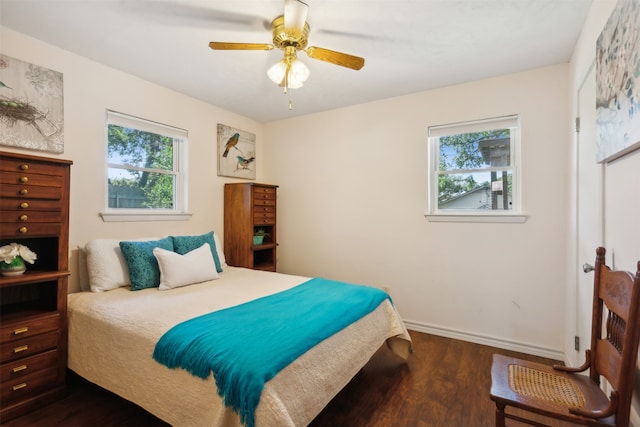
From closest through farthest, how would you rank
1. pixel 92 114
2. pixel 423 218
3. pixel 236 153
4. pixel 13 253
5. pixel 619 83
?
pixel 619 83 → pixel 13 253 → pixel 92 114 → pixel 423 218 → pixel 236 153

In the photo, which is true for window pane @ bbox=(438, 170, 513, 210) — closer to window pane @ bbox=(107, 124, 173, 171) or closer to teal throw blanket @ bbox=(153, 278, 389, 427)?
teal throw blanket @ bbox=(153, 278, 389, 427)

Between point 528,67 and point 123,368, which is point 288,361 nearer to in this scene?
point 123,368

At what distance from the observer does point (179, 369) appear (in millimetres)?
1410

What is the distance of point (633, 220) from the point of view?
1178 millimetres

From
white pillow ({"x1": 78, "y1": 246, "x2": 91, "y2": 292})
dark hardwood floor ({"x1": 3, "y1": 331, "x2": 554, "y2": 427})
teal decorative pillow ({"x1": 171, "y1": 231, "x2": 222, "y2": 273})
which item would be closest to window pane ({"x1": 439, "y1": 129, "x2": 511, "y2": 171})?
dark hardwood floor ({"x1": 3, "y1": 331, "x2": 554, "y2": 427})

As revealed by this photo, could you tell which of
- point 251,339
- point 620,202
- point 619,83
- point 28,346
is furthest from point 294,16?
point 28,346

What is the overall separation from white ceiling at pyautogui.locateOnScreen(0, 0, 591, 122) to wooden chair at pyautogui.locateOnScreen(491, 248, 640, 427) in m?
1.58

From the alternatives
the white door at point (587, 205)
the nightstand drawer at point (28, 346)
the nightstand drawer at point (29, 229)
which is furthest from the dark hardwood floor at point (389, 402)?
the nightstand drawer at point (29, 229)

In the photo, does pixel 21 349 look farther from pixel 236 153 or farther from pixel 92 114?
pixel 236 153

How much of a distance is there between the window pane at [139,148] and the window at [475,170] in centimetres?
276

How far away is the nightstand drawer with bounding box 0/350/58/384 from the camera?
5.68ft

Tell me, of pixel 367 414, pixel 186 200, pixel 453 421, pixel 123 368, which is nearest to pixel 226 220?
pixel 186 200

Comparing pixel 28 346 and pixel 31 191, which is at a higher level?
pixel 31 191

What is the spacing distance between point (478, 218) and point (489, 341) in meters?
1.13
